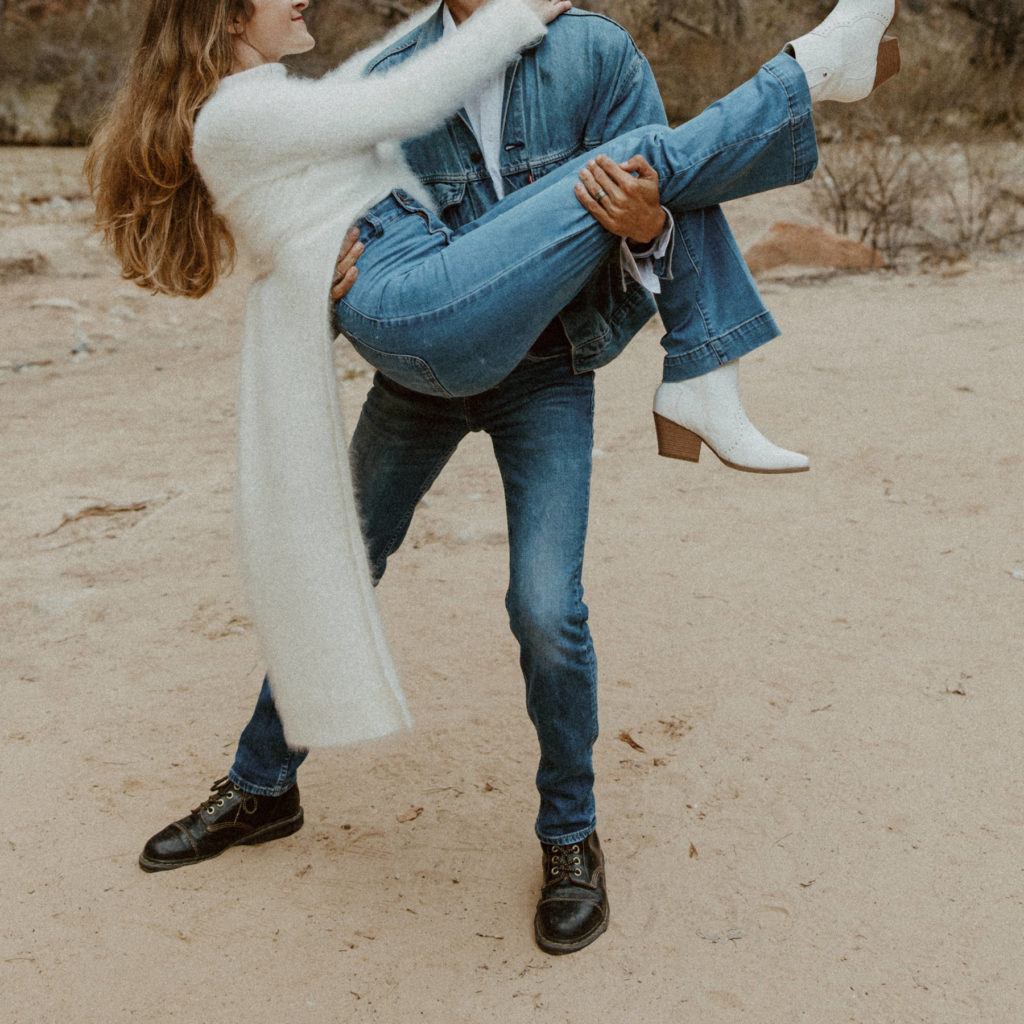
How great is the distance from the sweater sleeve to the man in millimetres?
107

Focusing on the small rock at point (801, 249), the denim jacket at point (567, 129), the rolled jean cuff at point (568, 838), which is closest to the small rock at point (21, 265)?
the small rock at point (801, 249)

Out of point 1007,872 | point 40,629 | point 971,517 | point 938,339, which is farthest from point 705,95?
point 1007,872

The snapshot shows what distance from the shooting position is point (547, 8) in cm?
199

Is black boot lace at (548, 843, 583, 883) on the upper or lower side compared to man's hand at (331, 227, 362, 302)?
lower

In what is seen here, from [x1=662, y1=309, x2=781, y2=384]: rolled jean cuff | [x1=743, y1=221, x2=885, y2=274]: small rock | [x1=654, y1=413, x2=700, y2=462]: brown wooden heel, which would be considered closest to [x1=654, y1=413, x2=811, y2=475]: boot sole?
[x1=654, y1=413, x2=700, y2=462]: brown wooden heel

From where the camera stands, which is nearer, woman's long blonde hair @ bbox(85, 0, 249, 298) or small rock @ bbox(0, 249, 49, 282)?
woman's long blonde hair @ bbox(85, 0, 249, 298)

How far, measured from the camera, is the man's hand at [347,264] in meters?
1.89

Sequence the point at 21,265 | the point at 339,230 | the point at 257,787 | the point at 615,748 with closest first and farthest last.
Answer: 1. the point at 339,230
2. the point at 257,787
3. the point at 615,748
4. the point at 21,265

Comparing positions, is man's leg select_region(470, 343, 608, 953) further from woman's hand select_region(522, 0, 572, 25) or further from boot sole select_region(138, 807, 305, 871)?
boot sole select_region(138, 807, 305, 871)

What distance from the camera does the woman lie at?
1.80 m

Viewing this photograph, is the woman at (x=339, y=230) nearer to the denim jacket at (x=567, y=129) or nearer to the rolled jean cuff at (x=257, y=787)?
the denim jacket at (x=567, y=129)

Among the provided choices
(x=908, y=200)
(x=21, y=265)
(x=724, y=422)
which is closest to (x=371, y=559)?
(x=724, y=422)

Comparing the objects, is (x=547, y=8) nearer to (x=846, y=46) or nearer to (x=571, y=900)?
(x=846, y=46)

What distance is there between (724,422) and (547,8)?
79 centimetres
